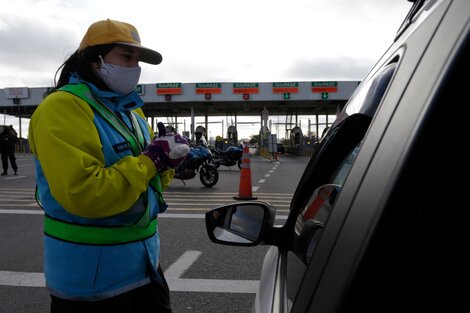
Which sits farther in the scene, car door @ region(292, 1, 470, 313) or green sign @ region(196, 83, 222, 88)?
green sign @ region(196, 83, 222, 88)

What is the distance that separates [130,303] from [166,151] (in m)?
0.65

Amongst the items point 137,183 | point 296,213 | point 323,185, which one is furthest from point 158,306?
point 323,185

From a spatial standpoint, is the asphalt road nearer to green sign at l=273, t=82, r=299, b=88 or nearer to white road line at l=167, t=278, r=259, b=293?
white road line at l=167, t=278, r=259, b=293

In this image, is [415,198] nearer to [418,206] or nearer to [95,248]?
[418,206]

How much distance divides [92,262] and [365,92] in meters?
1.16

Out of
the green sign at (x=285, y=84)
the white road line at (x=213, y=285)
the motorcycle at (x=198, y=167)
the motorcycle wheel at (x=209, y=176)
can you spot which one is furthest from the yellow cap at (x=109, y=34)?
the green sign at (x=285, y=84)

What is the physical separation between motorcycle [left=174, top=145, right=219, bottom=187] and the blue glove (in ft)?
25.2

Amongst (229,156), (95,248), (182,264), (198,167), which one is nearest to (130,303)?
(95,248)

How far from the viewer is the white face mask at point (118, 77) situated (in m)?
1.70

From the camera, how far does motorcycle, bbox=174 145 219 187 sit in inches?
377

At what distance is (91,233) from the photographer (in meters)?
1.50

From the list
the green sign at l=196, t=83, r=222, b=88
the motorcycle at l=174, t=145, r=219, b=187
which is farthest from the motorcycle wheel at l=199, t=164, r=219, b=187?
the green sign at l=196, t=83, r=222, b=88

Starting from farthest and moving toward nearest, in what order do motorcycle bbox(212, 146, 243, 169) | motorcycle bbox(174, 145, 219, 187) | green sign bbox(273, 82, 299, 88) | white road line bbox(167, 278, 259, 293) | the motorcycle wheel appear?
green sign bbox(273, 82, 299, 88) → motorcycle bbox(212, 146, 243, 169) → the motorcycle wheel → motorcycle bbox(174, 145, 219, 187) → white road line bbox(167, 278, 259, 293)

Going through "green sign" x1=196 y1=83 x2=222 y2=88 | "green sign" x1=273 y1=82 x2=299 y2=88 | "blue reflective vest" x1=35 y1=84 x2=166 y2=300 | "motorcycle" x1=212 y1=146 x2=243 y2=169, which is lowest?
"motorcycle" x1=212 y1=146 x2=243 y2=169
